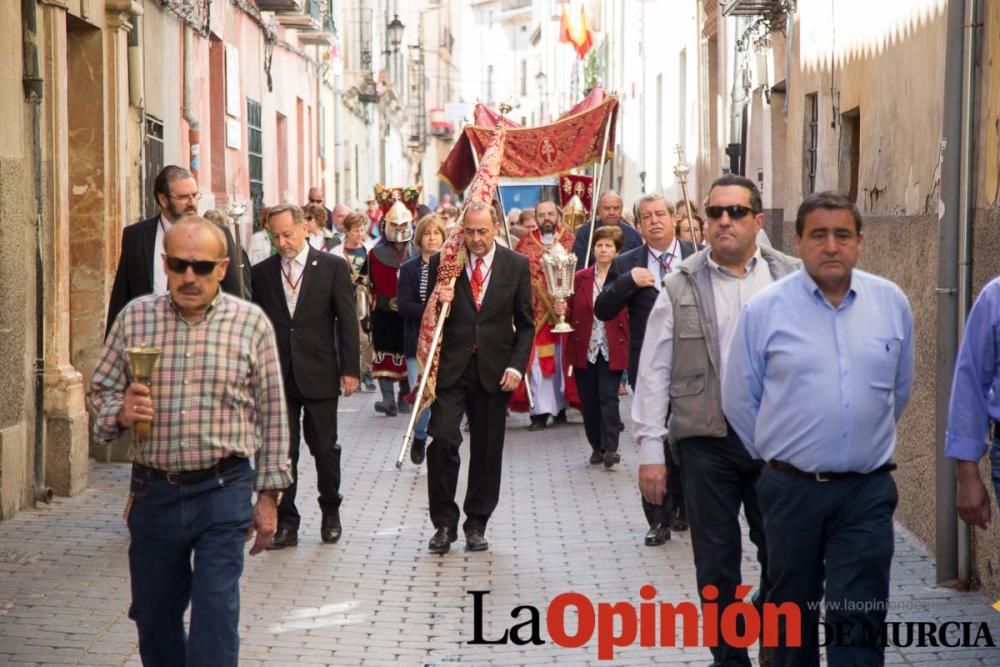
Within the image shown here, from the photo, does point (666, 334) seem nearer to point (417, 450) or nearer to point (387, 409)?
point (417, 450)

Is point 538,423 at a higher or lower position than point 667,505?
lower

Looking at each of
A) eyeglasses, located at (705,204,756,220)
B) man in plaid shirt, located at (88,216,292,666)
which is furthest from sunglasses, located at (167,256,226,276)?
eyeglasses, located at (705,204,756,220)

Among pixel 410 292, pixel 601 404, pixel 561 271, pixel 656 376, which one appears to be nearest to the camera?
pixel 656 376

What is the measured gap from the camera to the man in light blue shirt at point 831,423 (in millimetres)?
5305

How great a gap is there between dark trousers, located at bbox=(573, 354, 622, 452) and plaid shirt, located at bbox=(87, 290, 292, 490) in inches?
281

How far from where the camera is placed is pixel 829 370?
532 centimetres

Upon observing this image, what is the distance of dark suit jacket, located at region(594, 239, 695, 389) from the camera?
9.20 m

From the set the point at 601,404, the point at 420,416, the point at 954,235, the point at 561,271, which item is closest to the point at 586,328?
the point at 601,404

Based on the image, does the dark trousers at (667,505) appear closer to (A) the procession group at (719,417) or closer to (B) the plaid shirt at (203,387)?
(A) the procession group at (719,417)

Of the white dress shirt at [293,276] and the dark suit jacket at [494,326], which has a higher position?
the white dress shirt at [293,276]

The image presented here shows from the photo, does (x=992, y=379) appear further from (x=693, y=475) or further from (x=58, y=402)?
(x=58, y=402)

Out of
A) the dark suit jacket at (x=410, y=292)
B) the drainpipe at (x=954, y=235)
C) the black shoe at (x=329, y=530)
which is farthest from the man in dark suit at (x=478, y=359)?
the drainpipe at (x=954, y=235)

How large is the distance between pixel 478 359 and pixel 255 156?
12.6 meters

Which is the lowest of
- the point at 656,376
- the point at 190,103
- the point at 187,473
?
the point at 187,473
